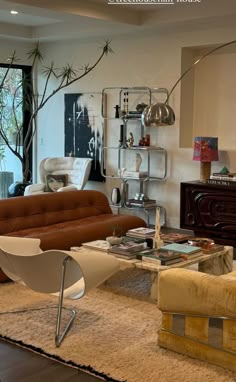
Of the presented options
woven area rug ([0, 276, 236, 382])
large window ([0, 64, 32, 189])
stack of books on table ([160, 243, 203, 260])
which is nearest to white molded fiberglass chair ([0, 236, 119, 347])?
woven area rug ([0, 276, 236, 382])

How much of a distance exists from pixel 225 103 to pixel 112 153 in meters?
1.78

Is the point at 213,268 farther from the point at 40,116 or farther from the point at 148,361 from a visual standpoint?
the point at 40,116

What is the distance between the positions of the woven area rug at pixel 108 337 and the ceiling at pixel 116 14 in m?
3.30

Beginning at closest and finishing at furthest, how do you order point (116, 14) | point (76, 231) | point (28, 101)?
1. point (76, 231)
2. point (116, 14)
3. point (28, 101)

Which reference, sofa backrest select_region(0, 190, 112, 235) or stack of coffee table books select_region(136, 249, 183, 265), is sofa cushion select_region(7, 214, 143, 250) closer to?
sofa backrest select_region(0, 190, 112, 235)

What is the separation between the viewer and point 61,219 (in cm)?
555

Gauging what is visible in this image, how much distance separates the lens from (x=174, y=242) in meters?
4.64

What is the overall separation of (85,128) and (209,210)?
2.56 metres

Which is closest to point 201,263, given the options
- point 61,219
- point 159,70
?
point 61,219

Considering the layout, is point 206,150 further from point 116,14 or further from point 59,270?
point 59,270

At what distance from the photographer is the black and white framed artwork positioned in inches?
318

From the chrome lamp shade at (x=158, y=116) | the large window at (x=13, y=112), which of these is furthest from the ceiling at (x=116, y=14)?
the chrome lamp shade at (x=158, y=116)

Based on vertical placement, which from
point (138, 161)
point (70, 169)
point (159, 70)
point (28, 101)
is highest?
point (159, 70)

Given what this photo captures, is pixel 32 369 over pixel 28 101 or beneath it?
beneath
